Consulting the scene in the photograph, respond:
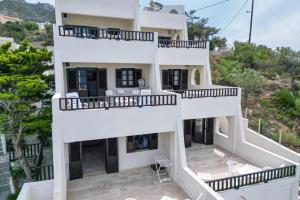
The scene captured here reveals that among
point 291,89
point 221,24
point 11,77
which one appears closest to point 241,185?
point 11,77

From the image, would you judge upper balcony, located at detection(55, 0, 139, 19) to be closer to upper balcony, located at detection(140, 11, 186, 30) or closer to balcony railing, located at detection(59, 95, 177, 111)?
upper balcony, located at detection(140, 11, 186, 30)

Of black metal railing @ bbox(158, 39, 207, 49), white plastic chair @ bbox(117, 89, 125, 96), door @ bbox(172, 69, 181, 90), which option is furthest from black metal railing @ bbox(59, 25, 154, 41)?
door @ bbox(172, 69, 181, 90)

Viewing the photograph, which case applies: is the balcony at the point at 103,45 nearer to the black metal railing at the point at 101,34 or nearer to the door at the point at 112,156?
the black metal railing at the point at 101,34

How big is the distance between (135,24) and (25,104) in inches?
325

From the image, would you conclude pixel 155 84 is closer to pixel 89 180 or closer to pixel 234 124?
pixel 234 124

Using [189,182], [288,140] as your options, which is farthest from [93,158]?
[288,140]

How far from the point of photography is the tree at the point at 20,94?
417 inches

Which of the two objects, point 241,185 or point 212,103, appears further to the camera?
point 212,103

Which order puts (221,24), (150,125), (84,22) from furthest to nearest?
(221,24), (84,22), (150,125)

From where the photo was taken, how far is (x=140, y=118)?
35.1 ft

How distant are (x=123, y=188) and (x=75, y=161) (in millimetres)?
2915

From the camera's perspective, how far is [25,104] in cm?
1121

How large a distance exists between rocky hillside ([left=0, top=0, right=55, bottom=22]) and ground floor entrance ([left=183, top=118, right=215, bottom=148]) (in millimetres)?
60540

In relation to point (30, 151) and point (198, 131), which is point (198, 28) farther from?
point (30, 151)
